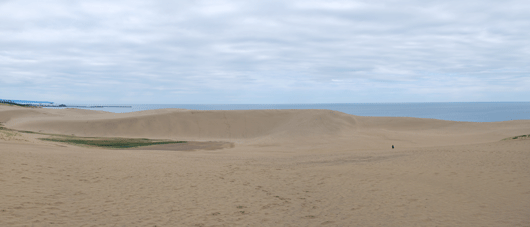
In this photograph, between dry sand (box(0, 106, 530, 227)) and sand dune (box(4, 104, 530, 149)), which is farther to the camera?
sand dune (box(4, 104, 530, 149))

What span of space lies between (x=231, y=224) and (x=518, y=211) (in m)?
6.69

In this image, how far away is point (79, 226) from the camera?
258 inches

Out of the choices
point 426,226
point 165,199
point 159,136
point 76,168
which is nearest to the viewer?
point 426,226

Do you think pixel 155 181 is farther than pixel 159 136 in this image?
No

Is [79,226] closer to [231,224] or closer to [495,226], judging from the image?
[231,224]

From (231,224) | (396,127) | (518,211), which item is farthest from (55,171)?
(396,127)

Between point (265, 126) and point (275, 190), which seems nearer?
point (275, 190)

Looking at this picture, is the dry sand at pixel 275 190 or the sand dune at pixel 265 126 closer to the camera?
the dry sand at pixel 275 190

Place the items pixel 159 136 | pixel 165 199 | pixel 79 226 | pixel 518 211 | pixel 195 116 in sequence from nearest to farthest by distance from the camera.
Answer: pixel 79 226, pixel 518 211, pixel 165 199, pixel 159 136, pixel 195 116

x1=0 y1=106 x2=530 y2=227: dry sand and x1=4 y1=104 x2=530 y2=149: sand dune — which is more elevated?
x1=4 y1=104 x2=530 y2=149: sand dune

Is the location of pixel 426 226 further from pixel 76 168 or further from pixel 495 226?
pixel 76 168

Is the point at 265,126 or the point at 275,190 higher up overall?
the point at 265,126

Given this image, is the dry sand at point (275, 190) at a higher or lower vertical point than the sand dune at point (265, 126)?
lower

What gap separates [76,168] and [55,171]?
94 centimetres
